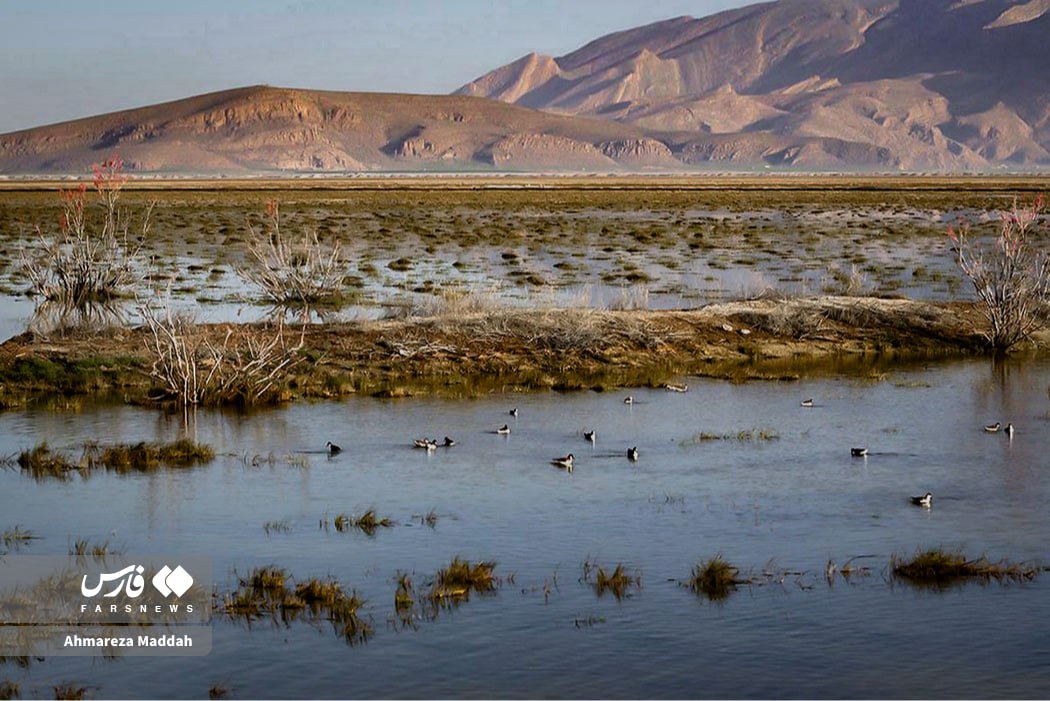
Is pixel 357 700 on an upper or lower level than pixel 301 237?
lower

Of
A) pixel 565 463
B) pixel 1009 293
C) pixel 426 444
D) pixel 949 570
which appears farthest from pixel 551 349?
pixel 949 570

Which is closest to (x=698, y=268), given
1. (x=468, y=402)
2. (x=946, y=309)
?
(x=946, y=309)

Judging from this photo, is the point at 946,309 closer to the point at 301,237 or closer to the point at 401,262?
the point at 401,262

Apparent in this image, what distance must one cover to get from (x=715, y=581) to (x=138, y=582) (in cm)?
439

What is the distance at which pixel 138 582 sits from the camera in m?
10.7

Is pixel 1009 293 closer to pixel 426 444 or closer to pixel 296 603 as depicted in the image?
pixel 426 444

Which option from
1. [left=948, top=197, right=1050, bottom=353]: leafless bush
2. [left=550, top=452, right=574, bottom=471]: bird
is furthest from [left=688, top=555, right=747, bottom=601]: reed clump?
[left=948, top=197, right=1050, bottom=353]: leafless bush

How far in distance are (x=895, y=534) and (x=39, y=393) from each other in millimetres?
12285

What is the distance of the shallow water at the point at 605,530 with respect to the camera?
909 centimetres

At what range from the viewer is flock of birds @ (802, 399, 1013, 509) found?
44.1 feet

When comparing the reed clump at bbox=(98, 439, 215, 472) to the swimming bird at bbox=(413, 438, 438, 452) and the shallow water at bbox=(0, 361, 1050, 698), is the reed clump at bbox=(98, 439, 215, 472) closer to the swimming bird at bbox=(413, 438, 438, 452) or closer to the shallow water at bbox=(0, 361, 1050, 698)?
the shallow water at bbox=(0, 361, 1050, 698)

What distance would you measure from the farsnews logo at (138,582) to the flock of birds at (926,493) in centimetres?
689

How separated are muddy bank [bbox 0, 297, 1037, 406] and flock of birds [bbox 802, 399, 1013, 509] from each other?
374cm

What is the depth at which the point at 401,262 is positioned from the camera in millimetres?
40688
